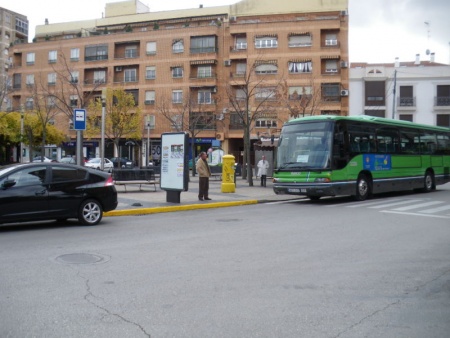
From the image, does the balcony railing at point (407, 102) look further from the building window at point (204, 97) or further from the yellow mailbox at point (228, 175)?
the yellow mailbox at point (228, 175)

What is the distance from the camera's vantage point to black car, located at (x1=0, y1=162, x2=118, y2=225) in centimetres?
970

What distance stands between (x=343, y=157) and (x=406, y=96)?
40.4m

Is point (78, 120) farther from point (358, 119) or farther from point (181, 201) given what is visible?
point (358, 119)

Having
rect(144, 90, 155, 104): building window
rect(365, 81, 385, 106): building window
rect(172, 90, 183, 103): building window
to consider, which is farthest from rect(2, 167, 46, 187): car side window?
rect(365, 81, 385, 106): building window

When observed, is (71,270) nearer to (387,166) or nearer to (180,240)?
(180,240)

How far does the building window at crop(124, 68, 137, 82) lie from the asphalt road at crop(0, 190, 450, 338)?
47.7 m

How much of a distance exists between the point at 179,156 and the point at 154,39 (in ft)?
141

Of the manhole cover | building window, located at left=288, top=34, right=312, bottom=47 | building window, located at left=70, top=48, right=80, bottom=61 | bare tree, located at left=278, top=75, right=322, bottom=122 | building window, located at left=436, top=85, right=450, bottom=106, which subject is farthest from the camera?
building window, located at left=70, top=48, right=80, bottom=61

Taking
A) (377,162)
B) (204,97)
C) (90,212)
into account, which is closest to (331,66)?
(204,97)

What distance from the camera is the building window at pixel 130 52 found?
184ft

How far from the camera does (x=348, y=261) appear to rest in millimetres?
6977

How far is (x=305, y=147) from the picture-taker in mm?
16031

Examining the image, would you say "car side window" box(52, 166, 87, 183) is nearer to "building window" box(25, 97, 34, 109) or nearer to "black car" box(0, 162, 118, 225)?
"black car" box(0, 162, 118, 225)

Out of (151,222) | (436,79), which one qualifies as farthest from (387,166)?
(436,79)
